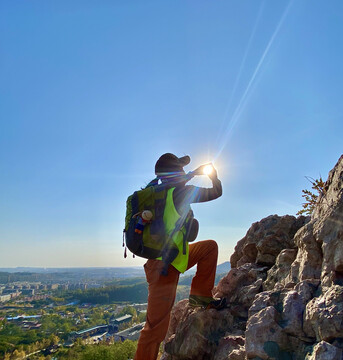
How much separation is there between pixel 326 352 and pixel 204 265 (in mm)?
3071

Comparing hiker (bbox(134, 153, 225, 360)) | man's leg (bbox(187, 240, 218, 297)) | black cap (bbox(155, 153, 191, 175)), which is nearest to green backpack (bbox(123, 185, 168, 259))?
hiker (bbox(134, 153, 225, 360))

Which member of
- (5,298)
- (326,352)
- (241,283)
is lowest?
(5,298)

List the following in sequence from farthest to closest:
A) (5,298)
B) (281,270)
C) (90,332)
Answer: (5,298) < (90,332) < (281,270)

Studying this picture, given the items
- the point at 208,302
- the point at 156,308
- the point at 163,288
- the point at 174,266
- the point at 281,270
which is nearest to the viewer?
the point at 156,308

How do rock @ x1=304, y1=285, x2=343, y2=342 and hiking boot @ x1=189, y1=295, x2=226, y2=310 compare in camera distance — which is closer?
rock @ x1=304, y1=285, x2=343, y2=342

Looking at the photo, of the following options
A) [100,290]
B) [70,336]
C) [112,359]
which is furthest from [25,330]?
[112,359]

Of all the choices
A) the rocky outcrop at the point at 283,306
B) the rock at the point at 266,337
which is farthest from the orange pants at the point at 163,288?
the rock at the point at 266,337

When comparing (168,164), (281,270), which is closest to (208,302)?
(281,270)

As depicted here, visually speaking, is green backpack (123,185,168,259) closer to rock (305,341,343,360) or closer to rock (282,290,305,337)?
rock (282,290,305,337)

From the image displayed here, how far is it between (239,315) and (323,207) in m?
2.65

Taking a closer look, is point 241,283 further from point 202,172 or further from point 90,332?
point 90,332

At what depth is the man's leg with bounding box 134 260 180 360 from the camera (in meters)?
4.61

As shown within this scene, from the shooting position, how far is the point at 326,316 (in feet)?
10.4

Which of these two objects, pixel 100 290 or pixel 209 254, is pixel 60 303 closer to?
pixel 100 290
